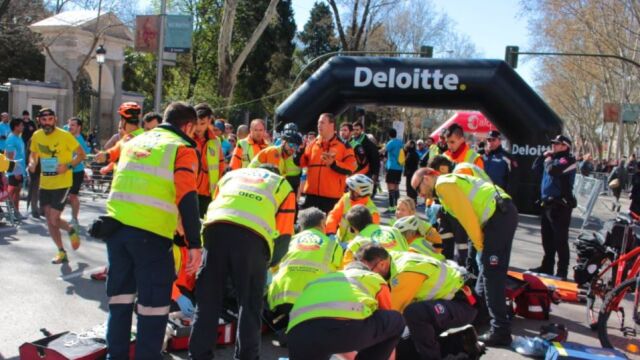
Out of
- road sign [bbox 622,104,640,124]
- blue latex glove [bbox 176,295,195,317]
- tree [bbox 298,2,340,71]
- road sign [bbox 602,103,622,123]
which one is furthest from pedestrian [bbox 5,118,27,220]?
tree [bbox 298,2,340,71]

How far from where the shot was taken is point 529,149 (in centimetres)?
1423

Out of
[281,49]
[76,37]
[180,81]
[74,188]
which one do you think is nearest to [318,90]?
[74,188]

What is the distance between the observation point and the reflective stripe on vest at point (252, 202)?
13.4 feet

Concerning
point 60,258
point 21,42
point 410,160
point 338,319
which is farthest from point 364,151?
point 21,42

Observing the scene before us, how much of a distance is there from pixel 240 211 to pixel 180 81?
39432 mm

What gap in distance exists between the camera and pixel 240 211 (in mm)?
4078

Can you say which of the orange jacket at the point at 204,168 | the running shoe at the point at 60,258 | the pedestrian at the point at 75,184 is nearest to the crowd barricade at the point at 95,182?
the pedestrian at the point at 75,184

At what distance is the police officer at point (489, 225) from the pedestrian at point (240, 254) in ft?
5.40

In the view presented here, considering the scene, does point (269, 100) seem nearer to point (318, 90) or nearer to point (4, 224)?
point (318, 90)

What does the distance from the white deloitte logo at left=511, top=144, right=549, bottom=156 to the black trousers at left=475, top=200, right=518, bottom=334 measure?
942 cm

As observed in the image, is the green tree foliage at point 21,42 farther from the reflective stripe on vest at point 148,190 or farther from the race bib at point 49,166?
the reflective stripe on vest at point 148,190

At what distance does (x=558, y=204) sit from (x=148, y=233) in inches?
228

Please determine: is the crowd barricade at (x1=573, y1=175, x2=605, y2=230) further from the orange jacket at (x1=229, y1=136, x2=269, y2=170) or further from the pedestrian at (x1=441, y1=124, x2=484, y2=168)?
the orange jacket at (x1=229, y1=136, x2=269, y2=170)

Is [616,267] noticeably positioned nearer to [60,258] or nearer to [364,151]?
[364,151]
